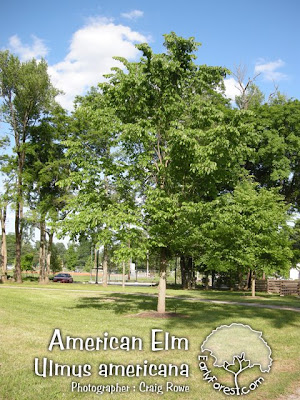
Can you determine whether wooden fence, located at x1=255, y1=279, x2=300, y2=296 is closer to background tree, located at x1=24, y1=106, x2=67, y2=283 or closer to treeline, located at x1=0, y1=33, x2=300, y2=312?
treeline, located at x1=0, y1=33, x2=300, y2=312

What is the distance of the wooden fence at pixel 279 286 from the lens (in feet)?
106

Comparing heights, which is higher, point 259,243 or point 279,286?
point 259,243

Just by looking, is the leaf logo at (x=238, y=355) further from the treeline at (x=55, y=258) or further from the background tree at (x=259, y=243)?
the background tree at (x=259, y=243)

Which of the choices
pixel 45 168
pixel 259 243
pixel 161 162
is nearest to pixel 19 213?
pixel 45 168

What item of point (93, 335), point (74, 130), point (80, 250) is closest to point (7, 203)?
point (74, 130)

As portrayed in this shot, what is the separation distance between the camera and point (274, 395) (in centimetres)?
600

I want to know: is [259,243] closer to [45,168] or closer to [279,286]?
[279,286]

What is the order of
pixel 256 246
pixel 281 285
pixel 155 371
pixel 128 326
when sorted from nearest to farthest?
pixel 155 371, pixel 128 326, pixel 256 246, pixel 281 285

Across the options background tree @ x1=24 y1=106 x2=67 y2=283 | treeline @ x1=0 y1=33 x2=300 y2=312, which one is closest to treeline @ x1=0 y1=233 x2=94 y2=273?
treeline @ x1=0 y1=33 x2=300 y2=312

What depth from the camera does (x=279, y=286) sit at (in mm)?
33844

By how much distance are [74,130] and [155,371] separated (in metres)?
32.2

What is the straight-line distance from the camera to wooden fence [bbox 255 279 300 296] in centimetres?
3241

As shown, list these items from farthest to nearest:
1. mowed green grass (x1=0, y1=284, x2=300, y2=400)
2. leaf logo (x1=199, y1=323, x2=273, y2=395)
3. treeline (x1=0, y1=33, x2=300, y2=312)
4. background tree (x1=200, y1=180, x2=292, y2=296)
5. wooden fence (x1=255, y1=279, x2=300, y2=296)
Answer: wooden fence (x1=255, y1=279, x2=300, y2=296), background tree (x1=200, y1=180, x2=292, y2=296), treeline (x1=0, y1=33, x2=300, y2=312), leaf logo (x1=199, y1=323, x2=273, y2=395), mowed green grass (x1=0, y1=284, x2=300, y2=400)

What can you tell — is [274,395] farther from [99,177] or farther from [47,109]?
[47,109]
